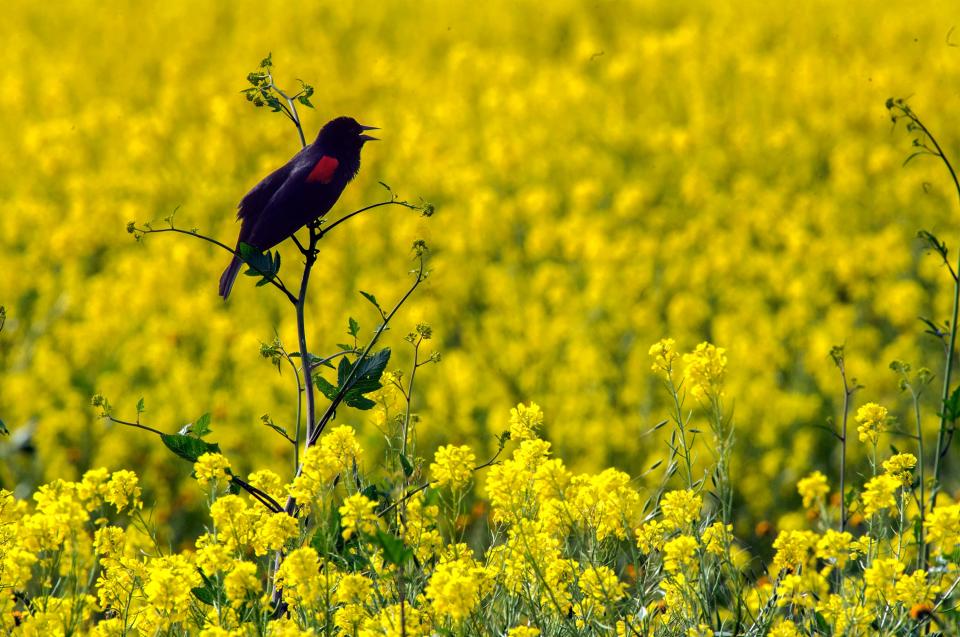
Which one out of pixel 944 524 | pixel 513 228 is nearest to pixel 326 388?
pixel 944 524

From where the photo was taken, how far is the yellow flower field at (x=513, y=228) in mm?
5930

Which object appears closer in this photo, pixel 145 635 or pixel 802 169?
pixel 145 635

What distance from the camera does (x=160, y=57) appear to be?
12695 millimetres

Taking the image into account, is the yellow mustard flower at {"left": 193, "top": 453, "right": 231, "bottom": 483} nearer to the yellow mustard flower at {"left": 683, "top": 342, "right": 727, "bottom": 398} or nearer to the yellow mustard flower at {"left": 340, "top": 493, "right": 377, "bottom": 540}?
the yellow mustard flower at {"left": 340, "top": 493, "right": 377, "bottom": 540}

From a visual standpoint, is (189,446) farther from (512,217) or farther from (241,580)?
(512,217)

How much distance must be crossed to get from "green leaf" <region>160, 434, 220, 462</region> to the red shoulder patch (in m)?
A: 0.57

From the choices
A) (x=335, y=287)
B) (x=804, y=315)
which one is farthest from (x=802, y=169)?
(x=335, y=287)

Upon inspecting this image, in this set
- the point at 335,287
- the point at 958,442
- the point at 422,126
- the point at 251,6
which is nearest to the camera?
the point at 958,442

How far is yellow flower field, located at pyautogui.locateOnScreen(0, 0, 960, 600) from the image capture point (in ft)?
19.5

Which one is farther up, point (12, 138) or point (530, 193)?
point (12, 138)

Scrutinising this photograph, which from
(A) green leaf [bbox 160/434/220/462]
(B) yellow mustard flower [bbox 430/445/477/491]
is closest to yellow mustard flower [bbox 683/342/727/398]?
(B) yellow mustard flower [bbox 430/445/477/491]

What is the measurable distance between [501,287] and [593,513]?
483 centimetres

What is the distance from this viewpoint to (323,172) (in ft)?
8.14

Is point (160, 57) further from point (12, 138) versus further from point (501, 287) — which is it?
point (501, 287)
